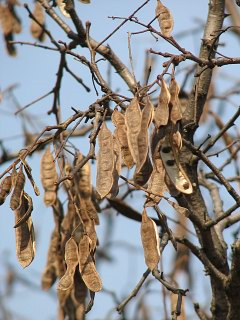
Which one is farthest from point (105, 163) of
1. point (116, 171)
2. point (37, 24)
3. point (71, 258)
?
point (37, 24)

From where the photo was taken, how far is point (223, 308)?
2.63 m

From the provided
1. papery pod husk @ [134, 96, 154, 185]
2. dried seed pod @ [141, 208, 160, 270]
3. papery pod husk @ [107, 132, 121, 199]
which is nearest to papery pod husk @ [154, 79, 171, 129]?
papery pod husk @ [134, 96, 154, 185]

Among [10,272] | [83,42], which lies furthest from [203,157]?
[10,272]

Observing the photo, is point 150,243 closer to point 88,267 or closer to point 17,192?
point 88,267

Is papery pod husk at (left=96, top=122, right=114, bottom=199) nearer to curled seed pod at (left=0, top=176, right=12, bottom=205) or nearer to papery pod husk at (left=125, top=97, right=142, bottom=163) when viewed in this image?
papery pod husk at (left=125, top=97, right=142, bottom=163)

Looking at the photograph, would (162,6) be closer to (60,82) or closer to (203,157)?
(203,157)

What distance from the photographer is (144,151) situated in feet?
5.53

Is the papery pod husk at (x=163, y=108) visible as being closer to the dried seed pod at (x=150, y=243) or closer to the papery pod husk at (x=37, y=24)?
the dried seed pod at (x=150, y=243)

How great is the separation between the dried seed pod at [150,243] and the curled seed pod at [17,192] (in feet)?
1.08

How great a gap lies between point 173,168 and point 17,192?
42 centimetres

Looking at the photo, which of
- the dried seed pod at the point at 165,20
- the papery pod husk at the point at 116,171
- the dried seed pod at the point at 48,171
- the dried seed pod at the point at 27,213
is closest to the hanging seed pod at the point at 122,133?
the papery pod husk at the point at 116,171

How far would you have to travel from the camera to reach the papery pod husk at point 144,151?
1685 mm

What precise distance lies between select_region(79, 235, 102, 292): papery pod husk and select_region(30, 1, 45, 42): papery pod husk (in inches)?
66.2

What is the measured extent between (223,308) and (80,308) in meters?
0.50
